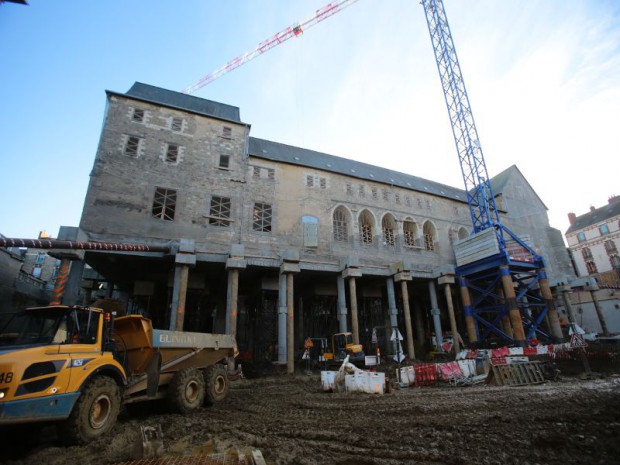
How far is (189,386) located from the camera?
25.8 ft

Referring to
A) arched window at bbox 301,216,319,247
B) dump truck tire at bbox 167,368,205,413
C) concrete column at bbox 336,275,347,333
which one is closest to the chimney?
arched window at bbox 301,216,319,247

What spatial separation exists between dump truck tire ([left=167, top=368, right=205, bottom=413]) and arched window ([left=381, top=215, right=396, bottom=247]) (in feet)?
61.1

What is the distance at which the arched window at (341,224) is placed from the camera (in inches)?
879

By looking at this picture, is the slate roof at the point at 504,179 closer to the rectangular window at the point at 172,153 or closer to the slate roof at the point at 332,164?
the slate roof at the point at 332,164

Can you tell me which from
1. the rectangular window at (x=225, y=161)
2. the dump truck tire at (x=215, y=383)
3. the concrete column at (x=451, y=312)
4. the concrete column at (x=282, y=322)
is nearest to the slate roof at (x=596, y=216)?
the concrete column at (x=451, y=312)

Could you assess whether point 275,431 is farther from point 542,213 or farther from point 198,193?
point 542,213

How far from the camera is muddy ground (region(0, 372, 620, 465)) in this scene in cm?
408

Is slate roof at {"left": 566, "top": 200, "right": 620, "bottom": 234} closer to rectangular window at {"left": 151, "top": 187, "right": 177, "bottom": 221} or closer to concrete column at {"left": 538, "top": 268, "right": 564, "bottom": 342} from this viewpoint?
concrete column at {"left": 538, "top": 268, "right": 564, "bottom": 342}

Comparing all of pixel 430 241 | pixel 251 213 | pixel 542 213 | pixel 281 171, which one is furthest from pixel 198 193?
pixel 542 213

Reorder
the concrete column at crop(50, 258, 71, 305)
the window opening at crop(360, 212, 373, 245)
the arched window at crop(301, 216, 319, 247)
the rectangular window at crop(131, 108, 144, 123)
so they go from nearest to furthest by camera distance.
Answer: the concrete column at crop(50, 258, 71, 305) → the rectangular window at crop(131, 108, 144, 123) → the arched window at crop(301, 216, 319, 247) → the window opening at crop(360, 212, 373, 245)

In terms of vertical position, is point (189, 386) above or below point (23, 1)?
below

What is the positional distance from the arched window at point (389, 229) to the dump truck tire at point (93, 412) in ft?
68.7

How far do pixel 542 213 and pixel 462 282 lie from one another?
17394 millimetres

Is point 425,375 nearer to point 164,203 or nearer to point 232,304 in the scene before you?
point 232,304
